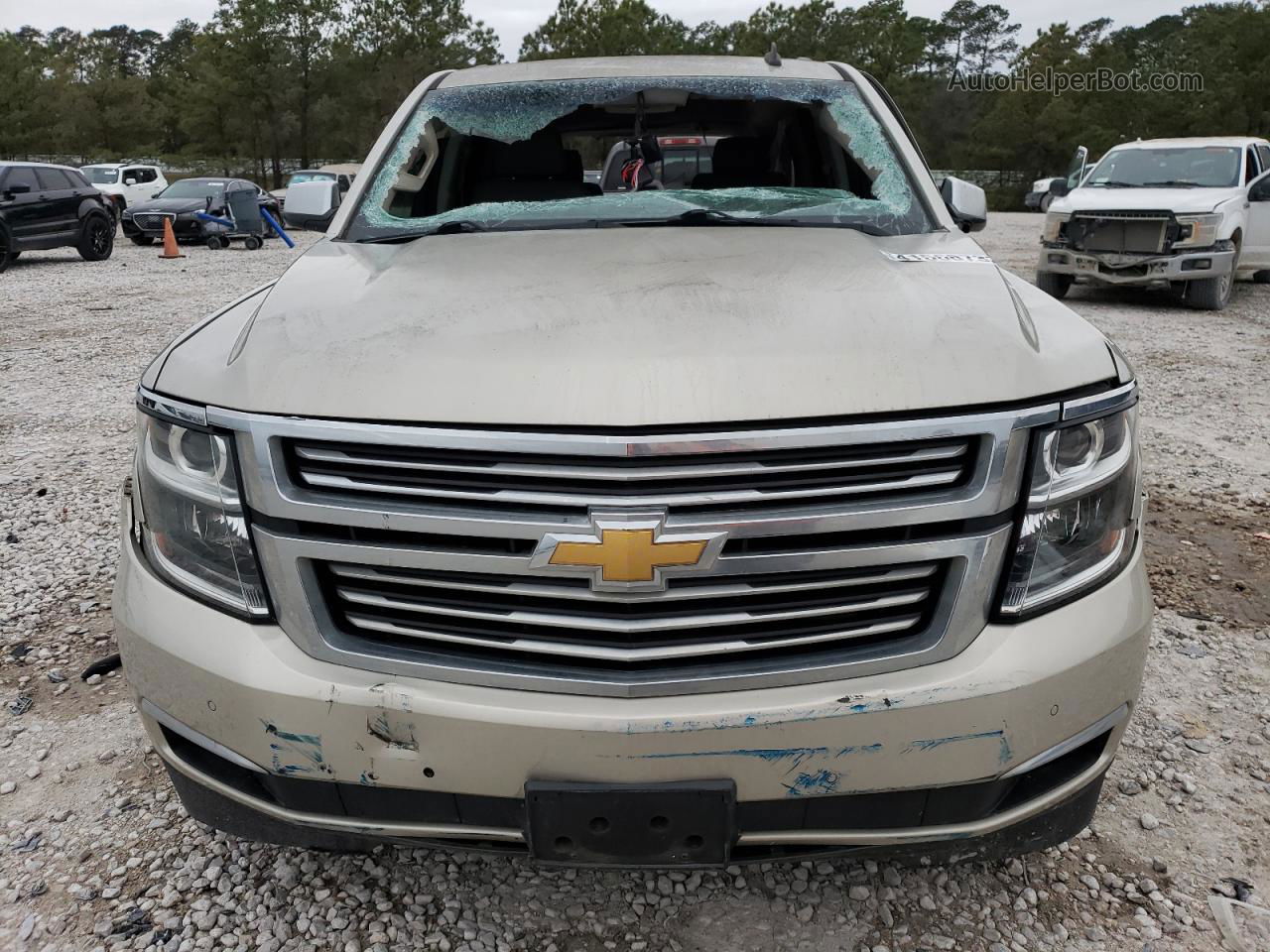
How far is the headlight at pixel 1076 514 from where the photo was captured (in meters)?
1.64

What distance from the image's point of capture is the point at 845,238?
251 centimetres

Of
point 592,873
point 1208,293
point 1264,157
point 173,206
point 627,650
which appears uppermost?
point 1264,157

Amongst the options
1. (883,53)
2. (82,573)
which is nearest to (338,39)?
(883,53)

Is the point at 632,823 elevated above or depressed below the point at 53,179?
below

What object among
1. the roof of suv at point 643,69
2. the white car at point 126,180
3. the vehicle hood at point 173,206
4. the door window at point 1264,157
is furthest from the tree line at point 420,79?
the roof of suv at point 643,69

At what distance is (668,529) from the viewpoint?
5.01 ft

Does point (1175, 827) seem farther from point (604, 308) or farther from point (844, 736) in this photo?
point (604, 308)

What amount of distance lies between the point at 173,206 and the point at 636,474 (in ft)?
69.5

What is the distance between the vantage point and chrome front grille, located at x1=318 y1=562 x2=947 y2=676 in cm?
158

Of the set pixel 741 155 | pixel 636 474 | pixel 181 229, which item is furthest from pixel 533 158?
pixel 181 229

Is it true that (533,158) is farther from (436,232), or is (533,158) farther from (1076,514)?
(1076,514)

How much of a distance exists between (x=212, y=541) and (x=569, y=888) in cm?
111

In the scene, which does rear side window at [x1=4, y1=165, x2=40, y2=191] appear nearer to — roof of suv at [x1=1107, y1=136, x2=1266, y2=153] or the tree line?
roof of suv at [x1=1107, y1=136, x2=1266, y2=153]

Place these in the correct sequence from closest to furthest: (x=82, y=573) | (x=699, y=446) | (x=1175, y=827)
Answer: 1. (x=699, y=446)
2. (x=1175, y=827)
3. (x=82, y=573)
